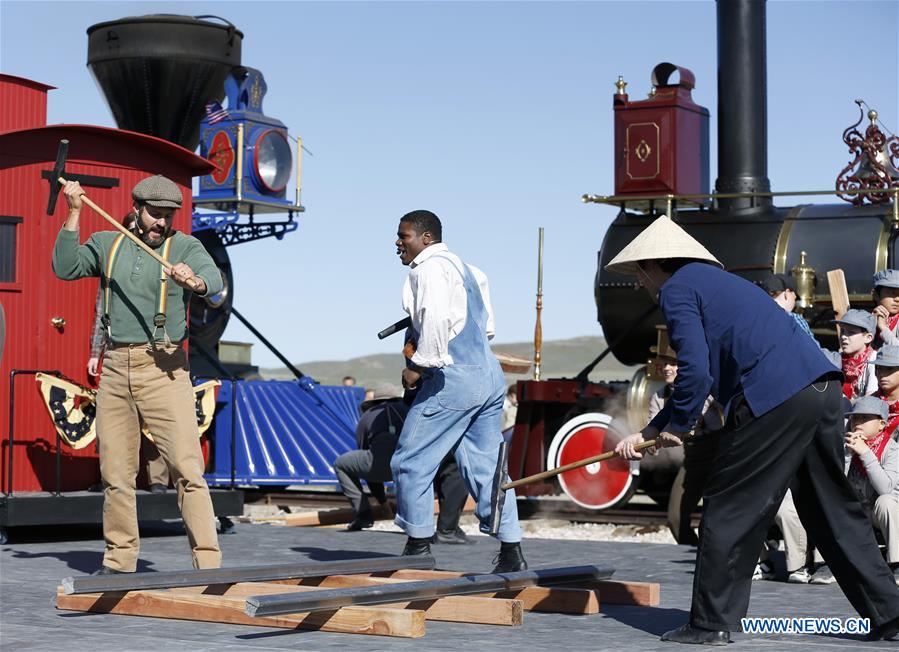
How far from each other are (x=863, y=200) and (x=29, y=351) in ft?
24.3

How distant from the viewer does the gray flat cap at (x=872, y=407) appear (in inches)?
324

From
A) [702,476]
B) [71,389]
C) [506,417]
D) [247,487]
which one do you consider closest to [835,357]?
[702,476]

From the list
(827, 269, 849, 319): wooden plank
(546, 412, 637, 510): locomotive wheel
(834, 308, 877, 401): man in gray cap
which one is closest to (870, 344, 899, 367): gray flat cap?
(834, 308, 877, 401): man in gray cap

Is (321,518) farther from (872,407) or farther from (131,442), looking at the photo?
(872,407)

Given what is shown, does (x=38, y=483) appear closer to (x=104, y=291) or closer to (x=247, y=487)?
(x=104, y=291)

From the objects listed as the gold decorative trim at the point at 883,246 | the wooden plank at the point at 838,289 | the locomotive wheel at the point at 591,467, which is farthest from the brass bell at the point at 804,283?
the wooden plank at the point at 838,289

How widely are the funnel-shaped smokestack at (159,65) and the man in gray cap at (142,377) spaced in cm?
936

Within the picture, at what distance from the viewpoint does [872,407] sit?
27.0 feet

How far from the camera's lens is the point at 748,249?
543 inches

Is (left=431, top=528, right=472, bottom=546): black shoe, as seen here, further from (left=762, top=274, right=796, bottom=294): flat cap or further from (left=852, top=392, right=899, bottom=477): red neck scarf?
(left=852, top=392, right=899, bottom=477): red neck scarf

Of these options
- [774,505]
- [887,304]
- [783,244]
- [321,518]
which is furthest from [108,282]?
[783,244]

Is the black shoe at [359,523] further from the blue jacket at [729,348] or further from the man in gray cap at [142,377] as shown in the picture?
the blue jacket at [729,348]

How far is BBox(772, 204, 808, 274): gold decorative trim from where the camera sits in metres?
13.6

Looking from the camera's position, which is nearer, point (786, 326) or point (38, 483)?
point (786, 326)
